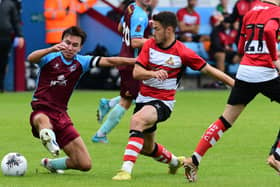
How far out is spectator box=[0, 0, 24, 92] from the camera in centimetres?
2327

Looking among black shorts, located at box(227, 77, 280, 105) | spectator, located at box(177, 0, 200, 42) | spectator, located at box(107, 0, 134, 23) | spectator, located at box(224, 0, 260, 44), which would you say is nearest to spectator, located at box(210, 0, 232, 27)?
spectator, located at box(177, 0, 200, 42)

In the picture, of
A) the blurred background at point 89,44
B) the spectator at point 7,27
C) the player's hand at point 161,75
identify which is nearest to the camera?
the player's hand at point 161,75

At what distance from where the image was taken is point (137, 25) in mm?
13242

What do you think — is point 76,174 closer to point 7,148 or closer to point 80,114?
point 7,148

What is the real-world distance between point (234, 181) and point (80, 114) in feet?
28.8

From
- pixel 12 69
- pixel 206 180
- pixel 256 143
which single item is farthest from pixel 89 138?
pixel 12 69

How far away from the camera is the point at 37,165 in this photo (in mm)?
11250

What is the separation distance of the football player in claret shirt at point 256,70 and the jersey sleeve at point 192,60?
1.53ft

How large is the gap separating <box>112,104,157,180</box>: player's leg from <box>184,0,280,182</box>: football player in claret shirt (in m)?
0.60

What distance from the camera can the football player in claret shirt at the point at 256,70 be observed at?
10031mm

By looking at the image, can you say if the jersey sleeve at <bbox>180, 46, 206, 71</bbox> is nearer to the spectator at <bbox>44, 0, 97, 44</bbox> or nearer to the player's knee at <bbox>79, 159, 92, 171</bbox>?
the player's knee at <bbox>79, 159, 92, 171</bbox>

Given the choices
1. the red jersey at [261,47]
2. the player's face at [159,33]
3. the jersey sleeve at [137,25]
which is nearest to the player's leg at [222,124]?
the red jersey at [261,47]

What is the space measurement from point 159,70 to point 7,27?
14157mm

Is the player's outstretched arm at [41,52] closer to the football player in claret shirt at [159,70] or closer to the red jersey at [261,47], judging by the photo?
the football player in claret shirt at [159,70]
